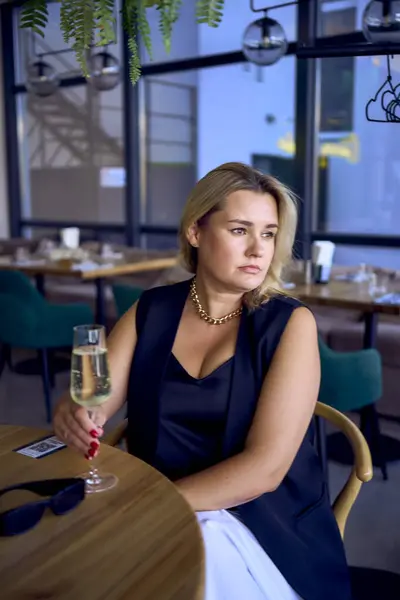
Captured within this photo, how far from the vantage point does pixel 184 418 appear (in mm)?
1394

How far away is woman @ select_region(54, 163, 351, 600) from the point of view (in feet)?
4.09

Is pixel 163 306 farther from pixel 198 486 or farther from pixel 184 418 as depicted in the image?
pixel 198 486

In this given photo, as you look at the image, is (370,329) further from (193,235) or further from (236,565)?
(236,565)

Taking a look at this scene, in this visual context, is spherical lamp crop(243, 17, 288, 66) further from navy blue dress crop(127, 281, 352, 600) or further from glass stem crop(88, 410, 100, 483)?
glass stem crop(88, 410, 100, 483)

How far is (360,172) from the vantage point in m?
5.30

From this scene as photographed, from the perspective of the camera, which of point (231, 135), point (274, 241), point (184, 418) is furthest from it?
point (231, 135)

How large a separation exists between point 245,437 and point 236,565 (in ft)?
0.90

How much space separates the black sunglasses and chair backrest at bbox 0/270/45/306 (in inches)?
110

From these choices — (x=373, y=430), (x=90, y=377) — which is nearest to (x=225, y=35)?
(x=373, y=430)

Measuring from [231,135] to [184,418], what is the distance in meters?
5.31

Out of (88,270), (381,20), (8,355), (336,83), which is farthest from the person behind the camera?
(336,83)

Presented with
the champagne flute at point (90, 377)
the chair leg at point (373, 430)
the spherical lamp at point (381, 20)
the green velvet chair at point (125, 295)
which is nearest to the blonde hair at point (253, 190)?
the champagne flute at point (90, 377)

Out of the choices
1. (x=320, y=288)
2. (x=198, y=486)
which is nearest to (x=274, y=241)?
(x=198, y=486)

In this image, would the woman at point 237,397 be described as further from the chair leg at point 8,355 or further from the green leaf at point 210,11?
the chair leg at point 8,355
